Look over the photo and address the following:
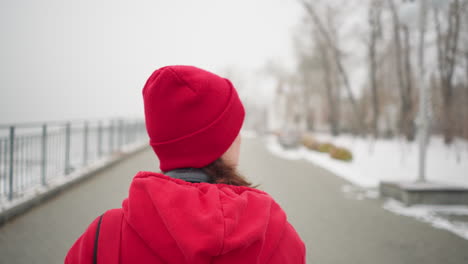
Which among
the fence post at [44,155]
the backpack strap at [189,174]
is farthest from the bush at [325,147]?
the backpack strap at [189,174]

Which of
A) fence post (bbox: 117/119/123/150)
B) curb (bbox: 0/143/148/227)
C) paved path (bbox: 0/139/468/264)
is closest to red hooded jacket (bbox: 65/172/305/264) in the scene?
paved path (bbox: 0/139/468/264)

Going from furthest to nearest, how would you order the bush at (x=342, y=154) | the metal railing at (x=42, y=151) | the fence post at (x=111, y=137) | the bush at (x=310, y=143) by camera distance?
1. the bush at (x=310, y=143)
2. the fence post at (x=111, y=137)
3. the bush at (x=342, y=154)
4. the metal railing at (x=42, y=151)

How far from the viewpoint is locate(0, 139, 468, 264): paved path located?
13.1ft

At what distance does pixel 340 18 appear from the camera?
803 inches

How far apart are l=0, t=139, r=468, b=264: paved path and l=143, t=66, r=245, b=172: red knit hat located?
10.5ft

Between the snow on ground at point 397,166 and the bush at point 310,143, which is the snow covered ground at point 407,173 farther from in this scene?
the bush at point 310,143

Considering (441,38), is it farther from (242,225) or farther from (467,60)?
(242,225)

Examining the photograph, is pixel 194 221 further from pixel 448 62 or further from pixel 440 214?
pixel 448 62

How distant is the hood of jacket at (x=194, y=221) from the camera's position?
99 centimetres

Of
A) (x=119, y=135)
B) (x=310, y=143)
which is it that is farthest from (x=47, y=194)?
(x=310, y=143)

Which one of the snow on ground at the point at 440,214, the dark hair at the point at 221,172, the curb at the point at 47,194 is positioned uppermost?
the dark hair at the point at 221,172

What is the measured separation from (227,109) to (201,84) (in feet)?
0.44

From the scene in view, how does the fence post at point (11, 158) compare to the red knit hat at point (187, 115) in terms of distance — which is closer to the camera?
the red knit hat at point (187, 115)

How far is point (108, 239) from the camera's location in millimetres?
1061
